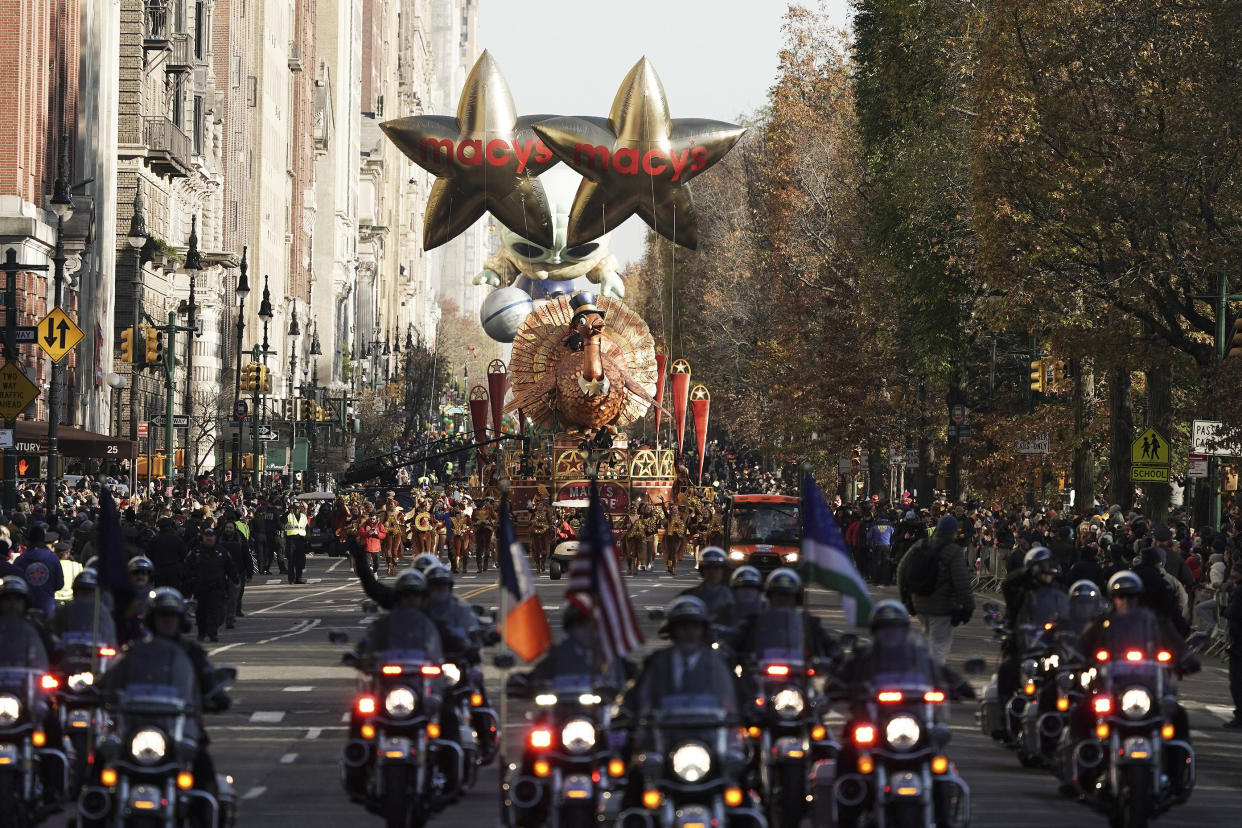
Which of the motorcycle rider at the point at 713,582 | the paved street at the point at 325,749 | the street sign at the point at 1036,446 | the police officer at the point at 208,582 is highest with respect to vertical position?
the street sign at the point at 1036,446

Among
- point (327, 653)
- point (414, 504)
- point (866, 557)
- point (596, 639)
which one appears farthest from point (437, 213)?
point (596, 639)

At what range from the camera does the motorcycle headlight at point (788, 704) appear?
543 inches

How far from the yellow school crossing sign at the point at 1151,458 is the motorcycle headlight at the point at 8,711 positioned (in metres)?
23.9

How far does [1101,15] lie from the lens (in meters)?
35.6

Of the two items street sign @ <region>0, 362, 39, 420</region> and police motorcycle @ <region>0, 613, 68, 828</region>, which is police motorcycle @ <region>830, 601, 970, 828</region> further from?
street sign @ <region>0, 362, 39, 420</region>

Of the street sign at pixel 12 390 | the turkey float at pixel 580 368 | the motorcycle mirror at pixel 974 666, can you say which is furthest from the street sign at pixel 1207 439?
the motorcycle mirror at pixel 974 666

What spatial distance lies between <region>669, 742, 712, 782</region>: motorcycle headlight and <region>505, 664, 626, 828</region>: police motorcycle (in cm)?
89

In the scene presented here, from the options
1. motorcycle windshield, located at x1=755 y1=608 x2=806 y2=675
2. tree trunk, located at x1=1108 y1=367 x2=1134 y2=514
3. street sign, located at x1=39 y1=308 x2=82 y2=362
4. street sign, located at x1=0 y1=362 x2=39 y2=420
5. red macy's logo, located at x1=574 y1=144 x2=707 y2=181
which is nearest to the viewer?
motorcycle windshield, located at x1=755 y1=608 x2=806 y2=675

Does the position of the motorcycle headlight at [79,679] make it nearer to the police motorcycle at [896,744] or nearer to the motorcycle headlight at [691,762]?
the police motorcycle at [896,744]

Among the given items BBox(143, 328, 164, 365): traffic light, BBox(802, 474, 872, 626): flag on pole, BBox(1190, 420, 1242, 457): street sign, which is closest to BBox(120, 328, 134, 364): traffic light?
BBox(143, 328, 164, 365): traffic light

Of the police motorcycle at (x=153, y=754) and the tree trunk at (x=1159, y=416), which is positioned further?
the tree trunk at (x=1159, y=416)

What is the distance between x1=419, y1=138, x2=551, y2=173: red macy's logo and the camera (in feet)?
180

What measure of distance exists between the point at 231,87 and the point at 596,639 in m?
88.2

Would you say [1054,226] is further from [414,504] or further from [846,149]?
[846,149]
